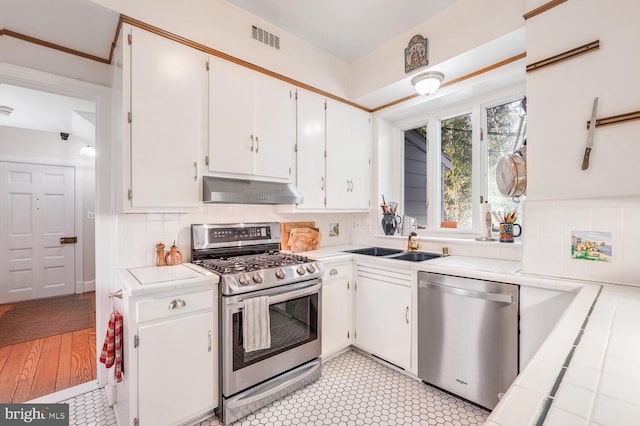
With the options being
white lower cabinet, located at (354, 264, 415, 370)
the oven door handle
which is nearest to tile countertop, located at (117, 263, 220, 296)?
the oven door handle

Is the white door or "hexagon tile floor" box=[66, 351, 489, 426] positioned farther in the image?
the white door

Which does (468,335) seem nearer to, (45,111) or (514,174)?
(514,174)

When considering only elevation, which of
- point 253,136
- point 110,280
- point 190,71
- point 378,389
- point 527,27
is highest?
point 527,27

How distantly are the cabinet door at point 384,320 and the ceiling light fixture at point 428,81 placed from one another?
5.34 ft

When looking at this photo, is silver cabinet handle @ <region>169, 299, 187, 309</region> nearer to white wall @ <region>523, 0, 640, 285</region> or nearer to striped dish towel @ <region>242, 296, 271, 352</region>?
striped dish towel @ <region>242, 296, 271, 352</region>

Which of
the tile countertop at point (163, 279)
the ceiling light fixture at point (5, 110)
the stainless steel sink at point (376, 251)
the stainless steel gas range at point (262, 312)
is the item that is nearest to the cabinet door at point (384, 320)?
the stainless steel sink at point (376, 251)

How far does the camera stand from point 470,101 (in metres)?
2.77

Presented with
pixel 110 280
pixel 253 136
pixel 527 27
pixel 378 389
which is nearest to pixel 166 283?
pixel 110 280

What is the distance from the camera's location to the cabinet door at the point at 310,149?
8.75 feet

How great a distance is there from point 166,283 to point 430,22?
2680mm

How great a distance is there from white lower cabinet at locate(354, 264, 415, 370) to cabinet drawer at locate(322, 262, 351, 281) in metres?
0.10

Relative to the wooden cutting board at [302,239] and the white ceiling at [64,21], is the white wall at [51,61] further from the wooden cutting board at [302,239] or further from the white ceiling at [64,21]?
the wooden cutting board at [302,239]

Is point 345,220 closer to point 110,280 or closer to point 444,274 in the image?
point 444,274

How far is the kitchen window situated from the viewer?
259 cm
